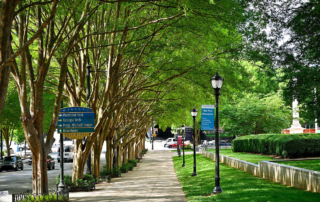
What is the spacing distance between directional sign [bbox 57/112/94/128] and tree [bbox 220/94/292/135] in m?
26.1

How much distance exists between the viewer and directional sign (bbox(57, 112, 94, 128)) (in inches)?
579

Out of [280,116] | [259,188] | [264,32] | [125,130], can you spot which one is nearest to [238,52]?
[264,32]

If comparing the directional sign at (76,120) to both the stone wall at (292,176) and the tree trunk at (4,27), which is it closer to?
the tree trunk at (4,27)

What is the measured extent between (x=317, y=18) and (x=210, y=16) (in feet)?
10.7

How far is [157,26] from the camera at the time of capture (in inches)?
551

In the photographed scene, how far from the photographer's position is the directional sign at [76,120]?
48.2 ft

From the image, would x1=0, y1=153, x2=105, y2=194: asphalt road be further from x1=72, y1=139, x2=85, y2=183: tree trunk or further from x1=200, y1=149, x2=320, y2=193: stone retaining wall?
x1=200, y1=149, x2=320, y2=193: stone retaining wall

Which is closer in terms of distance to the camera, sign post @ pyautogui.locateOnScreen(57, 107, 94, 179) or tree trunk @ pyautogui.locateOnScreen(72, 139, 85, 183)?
sign post @ pyautogui.locateOnScreen(57, 107, 94, 179)

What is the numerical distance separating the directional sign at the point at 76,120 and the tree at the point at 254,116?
26108 millimetres

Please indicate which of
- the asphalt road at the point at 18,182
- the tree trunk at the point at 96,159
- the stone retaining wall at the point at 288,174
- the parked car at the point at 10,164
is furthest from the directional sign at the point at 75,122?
the parked car at the point at 10,164

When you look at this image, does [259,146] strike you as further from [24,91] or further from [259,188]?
[24,91]

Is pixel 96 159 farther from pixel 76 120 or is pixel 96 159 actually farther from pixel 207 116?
pixel 207 116

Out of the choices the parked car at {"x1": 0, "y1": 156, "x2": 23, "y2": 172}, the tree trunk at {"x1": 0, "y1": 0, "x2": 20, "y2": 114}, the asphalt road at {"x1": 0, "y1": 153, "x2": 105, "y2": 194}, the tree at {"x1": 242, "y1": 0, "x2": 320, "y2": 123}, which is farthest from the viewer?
the parked car at {"x1": 0, "y1": 156, "x2": 23, "y2": 172}

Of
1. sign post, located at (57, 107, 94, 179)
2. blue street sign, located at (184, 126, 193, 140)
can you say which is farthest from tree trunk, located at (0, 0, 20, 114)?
blue street sign, located at (184, 126, 193, 140)
